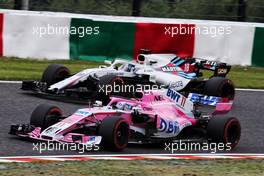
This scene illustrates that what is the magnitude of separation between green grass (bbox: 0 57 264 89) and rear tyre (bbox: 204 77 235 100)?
7.54 feet

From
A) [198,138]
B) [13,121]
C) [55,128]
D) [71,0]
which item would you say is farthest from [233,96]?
[71,0]

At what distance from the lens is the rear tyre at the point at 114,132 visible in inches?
351

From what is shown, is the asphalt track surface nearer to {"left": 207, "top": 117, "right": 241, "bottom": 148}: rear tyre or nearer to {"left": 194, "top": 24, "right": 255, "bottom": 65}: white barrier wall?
{"left": 207, "top": 117, "right": 241, "bottom": 148}: rear tyre

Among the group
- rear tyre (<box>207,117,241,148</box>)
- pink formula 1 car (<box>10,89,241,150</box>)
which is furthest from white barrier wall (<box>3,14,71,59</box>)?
rear tyre (<box>207,117,241,148</box>)

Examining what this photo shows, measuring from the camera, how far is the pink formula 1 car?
9.02 metres

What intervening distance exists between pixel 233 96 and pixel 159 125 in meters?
4.03

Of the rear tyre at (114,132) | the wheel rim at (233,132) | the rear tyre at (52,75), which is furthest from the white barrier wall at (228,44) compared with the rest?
the rear tyre at (114,132)

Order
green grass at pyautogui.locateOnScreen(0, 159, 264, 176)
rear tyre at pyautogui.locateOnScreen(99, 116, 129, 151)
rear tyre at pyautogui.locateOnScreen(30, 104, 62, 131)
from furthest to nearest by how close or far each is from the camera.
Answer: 1. rear tyre at pyautogui.locateOnScreen(30, 104, 62, 131)
2. rear tyre at pyautogui.locateOnScreen(99, 116, 129, 151)
3. green grass at pyautogui.locateOnScreen(0, 159, 264, 176)

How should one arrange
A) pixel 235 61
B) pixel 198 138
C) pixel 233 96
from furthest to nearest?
pixel 235 61
pixel 233 96
pixel 198 138

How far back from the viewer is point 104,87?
12602mm

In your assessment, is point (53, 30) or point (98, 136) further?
point (53, 30)

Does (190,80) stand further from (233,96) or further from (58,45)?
(58,45)

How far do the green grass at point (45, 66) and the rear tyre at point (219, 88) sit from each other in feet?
7.54

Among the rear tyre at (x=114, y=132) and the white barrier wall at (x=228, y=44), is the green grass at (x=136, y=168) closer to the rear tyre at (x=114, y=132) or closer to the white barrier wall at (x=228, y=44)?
the rear tyre at (x=114, y=132)
